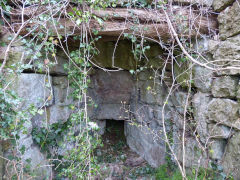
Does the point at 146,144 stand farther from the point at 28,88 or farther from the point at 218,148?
the point at 28,88

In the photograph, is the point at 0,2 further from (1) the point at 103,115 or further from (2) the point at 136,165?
(2) the point at 136,165

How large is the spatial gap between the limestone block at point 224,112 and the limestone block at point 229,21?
597 millimetres

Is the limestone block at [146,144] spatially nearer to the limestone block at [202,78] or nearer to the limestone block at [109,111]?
the limestone block at [109,111]

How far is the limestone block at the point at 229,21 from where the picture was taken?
182 cm

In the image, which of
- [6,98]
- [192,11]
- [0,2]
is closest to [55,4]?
[0,2]

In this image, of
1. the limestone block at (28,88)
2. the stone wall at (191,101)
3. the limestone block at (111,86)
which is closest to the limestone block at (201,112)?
the stone wall at (191,101)

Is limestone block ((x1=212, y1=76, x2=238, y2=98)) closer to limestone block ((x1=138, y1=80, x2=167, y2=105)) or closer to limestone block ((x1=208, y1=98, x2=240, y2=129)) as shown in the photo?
limestone block ((x1=208, y1=98, x2=240, y2=129))

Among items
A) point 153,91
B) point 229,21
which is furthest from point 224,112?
point 153,91

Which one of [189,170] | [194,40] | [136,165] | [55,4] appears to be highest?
[55,4]

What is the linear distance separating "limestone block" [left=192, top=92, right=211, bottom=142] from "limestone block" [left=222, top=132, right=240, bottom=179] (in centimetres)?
23

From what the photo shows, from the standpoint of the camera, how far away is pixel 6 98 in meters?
1.57

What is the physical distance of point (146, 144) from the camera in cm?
346

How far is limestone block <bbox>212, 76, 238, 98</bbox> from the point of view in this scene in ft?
6.11

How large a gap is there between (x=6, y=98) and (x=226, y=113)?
Answer: 71.9 inches
